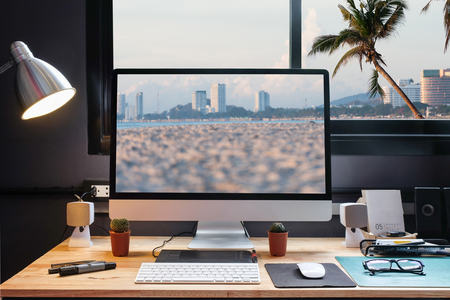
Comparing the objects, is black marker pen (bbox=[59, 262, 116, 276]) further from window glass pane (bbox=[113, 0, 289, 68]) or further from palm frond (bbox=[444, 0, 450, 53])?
palm frond (bbox=[444, 0, 450, 53])

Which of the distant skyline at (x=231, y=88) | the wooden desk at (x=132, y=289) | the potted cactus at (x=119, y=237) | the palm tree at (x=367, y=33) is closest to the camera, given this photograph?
the wooden desk at (x=132, y=289)

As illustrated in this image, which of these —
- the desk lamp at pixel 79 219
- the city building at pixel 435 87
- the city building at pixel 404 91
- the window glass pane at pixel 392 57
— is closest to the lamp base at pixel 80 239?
the desk lamp at pixel 79 219

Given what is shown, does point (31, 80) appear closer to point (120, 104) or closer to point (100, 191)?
point (120, 104)

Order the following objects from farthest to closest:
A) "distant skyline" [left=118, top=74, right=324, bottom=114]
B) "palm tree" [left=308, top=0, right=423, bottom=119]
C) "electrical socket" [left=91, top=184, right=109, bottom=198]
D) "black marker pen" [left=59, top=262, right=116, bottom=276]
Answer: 1. "palm tree" [left=308, top=0, right=423, bottom=119]
2. "electrical socket" [left=91, top=184, right=109, bottom=198]
3. "distant skyline" [left=118, top=74, right=324, bottom=114]
4. "black marker pen" [left=59, top=262, right=116, bottom=276]

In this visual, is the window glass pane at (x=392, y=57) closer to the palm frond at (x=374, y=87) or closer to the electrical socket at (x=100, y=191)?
the palm frond at (x=374, y=87)

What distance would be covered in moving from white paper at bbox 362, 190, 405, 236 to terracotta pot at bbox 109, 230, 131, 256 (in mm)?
919

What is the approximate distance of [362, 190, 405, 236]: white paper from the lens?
49.8 inches

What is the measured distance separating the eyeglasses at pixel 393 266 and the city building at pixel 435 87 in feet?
3.36

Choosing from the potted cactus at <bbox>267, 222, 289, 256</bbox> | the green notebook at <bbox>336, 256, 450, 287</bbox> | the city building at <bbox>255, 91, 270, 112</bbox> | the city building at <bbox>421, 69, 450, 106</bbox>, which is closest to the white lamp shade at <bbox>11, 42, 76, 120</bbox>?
the city building at <bbox>255, 91, 270, 112</bbox>

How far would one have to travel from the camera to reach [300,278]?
89 cm

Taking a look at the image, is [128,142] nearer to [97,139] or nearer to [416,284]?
[97,139]

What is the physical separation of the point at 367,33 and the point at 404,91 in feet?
1.16

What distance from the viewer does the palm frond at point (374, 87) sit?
63.8 inches

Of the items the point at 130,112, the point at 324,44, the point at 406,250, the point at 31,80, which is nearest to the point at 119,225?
the point at 130,112
